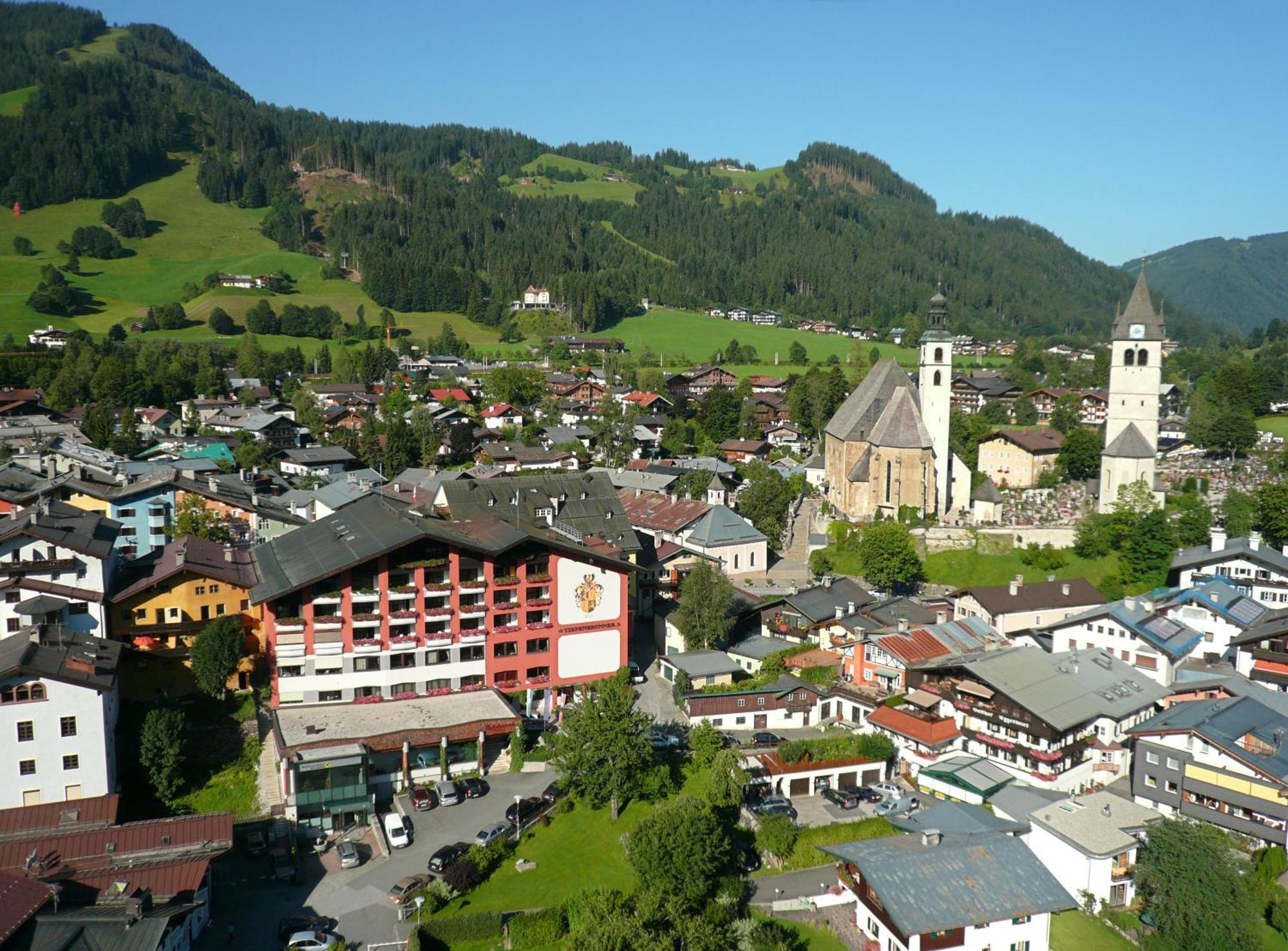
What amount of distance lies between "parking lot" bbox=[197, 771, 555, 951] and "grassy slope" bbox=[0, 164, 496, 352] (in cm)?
9105

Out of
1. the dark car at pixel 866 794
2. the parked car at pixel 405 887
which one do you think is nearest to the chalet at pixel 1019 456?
the dark car at pixel 866 794

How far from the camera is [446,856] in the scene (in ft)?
82.6

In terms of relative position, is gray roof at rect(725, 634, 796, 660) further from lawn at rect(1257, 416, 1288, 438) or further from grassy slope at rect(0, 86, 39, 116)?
grassy slope at rect(0, 86, 39, 116)

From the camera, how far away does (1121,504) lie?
2042 inches

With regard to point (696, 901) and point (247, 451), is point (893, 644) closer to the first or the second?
point (696, 901)

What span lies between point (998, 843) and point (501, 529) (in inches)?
765

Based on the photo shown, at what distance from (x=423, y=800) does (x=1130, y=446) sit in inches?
1722

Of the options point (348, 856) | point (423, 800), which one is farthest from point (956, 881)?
point (348, 856)

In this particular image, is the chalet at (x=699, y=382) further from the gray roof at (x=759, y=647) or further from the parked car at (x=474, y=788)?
the parked car at (x=474, y=788)

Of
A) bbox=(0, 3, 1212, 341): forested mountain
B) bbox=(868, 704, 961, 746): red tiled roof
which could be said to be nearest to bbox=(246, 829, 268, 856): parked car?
bbox=(868, 704, 961, 746): red tiled roof

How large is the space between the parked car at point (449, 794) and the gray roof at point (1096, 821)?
1661 cm

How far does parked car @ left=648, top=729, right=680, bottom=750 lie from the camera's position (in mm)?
31328

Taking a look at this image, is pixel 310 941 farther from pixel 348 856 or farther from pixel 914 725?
pixel 914 725

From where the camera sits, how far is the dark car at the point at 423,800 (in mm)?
28062
